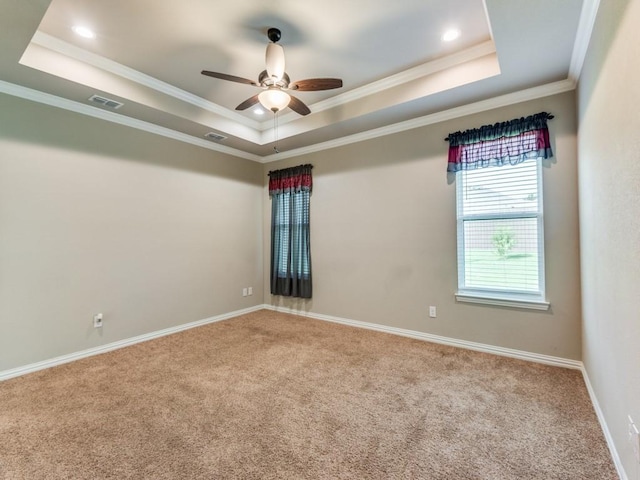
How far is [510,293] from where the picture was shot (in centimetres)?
307

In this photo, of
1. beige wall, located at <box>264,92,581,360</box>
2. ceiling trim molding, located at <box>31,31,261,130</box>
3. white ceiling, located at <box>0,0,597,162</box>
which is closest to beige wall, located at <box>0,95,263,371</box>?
white ceiling, located at <box>0,0,597,162</box>

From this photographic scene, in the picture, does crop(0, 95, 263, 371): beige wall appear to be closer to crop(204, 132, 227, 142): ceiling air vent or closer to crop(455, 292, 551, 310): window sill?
crop(204, 132, 227, 142): ceiling air vent

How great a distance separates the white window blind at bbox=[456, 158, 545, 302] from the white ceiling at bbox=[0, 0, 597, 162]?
2.69 ft

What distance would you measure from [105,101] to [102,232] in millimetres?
1399

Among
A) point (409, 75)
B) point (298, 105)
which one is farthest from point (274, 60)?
point (409, 75)

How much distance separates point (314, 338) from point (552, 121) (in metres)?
3.41

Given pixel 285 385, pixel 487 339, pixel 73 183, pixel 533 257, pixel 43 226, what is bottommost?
pixel 285 385

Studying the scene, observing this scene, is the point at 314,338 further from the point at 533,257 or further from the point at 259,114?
the point at 259,114

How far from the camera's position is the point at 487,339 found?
3.15 m

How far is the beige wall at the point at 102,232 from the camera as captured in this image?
2.77m

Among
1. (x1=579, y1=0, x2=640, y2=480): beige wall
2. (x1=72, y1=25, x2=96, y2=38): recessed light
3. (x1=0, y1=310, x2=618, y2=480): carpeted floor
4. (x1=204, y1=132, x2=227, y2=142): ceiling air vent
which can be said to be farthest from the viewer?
(x1=204, y1=132, x2=227, y2=142): ceiling air vent

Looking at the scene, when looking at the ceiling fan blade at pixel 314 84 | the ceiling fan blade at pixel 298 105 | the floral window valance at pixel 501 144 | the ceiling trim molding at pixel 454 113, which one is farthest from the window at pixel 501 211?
the ceiling fan blade at pixel 298 105

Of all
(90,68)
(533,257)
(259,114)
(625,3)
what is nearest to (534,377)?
(533,257)

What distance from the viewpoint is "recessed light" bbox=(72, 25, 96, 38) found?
2429 millimetres
